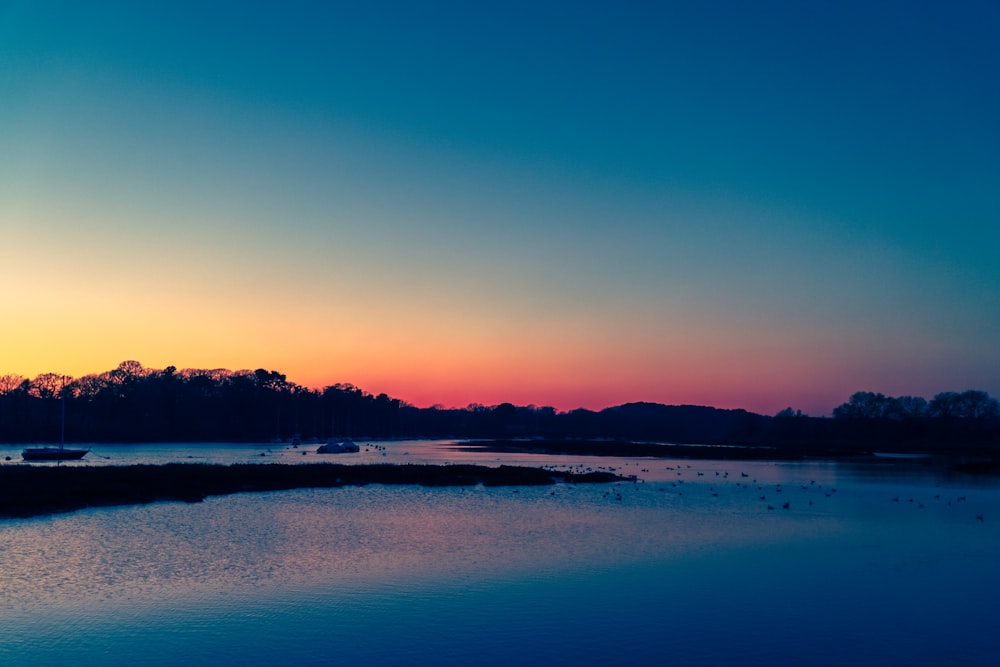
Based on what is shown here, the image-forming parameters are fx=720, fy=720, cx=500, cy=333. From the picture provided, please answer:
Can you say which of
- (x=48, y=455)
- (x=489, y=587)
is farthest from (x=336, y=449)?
(x=489, y=587)

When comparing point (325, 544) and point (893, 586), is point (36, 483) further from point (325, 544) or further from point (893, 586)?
point (893, 586)

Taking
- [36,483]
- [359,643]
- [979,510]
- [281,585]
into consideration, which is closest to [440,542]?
[281,585]

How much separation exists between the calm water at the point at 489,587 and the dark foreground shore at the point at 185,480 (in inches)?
136

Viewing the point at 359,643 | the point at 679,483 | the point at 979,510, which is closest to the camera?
the point at 359,643

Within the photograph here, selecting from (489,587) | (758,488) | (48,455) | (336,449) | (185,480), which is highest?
(185,480)

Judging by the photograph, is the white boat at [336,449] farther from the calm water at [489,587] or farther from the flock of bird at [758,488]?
the calm water at [489,587]

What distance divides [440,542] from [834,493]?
43403 millimetres

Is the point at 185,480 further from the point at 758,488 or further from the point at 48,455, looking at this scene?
the point at 758,488

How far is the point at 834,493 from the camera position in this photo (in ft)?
206

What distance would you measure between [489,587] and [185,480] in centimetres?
3899

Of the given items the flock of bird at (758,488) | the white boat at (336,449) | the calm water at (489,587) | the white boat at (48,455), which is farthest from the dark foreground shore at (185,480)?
the white boat at (336,449)

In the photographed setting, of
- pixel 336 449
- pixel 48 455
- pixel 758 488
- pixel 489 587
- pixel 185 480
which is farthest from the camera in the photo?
pixel 336 449

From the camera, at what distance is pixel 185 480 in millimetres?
55469

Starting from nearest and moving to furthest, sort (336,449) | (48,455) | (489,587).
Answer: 1. (489,587)
2. (48,455)
3. (336,449)
